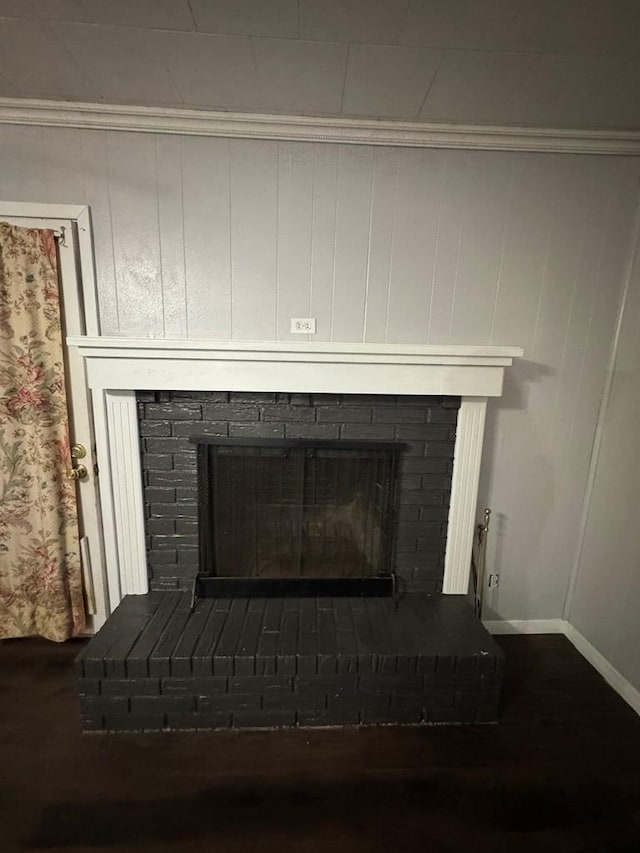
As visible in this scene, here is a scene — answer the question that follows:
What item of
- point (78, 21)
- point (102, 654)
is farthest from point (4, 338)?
point (102, 654)

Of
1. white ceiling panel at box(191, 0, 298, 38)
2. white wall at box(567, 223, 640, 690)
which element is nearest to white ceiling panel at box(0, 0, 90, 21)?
white ceiling panel at box(191, 0, 298, 38)

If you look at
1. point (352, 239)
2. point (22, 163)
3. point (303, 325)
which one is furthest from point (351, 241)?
point (22, 163)

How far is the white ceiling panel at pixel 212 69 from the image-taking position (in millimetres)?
1188

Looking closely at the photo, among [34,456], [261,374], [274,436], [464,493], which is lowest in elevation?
[464,493]

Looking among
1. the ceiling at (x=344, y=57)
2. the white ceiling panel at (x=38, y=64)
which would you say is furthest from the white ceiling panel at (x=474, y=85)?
the white ceiling panel at (x=38, y=64)

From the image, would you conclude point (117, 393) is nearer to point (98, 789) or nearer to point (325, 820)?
point (98, 789)

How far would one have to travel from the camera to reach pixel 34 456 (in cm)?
170

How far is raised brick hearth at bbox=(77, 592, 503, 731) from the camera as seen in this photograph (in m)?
1.44

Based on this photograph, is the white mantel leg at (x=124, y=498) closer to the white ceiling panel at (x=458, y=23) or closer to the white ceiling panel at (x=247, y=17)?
the white ceiling panel at (x=247, y=17)

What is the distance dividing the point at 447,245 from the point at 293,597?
69.6 inches

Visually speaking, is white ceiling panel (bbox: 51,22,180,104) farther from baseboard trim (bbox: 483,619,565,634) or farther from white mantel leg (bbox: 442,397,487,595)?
baseboard trim (bbox: 483,619,565,634)

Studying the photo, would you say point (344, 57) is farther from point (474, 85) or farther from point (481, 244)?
point (481, 244)

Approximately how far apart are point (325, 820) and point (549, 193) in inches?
99.6

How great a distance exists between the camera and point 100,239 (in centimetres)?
161
